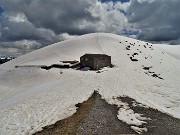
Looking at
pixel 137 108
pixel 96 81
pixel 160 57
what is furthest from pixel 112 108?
pixel 160 57

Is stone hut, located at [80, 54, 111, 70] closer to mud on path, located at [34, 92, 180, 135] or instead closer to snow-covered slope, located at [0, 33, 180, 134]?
snow-covered slope, located at [0, 33, 180, 134]

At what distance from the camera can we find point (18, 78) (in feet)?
208

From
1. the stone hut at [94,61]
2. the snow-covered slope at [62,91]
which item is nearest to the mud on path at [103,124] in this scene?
the snow-covered slope at [62,91]

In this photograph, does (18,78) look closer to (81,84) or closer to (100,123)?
(81,84)

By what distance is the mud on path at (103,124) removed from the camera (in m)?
22.1

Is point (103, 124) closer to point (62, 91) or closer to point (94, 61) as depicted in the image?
point (62, 91)

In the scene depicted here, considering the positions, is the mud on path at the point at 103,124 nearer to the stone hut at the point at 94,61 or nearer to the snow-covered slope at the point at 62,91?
the snow-covered slope at the point at 62,91

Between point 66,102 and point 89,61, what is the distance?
42.1 meters

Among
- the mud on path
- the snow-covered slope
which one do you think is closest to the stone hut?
the snow-covered slope

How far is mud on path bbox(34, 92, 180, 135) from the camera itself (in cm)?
2214

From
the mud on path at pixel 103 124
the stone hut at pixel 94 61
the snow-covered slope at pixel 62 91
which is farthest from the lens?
the stone hut at pixel 94 61

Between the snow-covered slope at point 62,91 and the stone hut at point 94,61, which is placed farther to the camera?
the stone hut at point 94,61

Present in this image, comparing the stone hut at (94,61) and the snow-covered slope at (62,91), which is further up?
the stone hut at (94,61)

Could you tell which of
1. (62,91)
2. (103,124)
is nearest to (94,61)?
(62,91)
